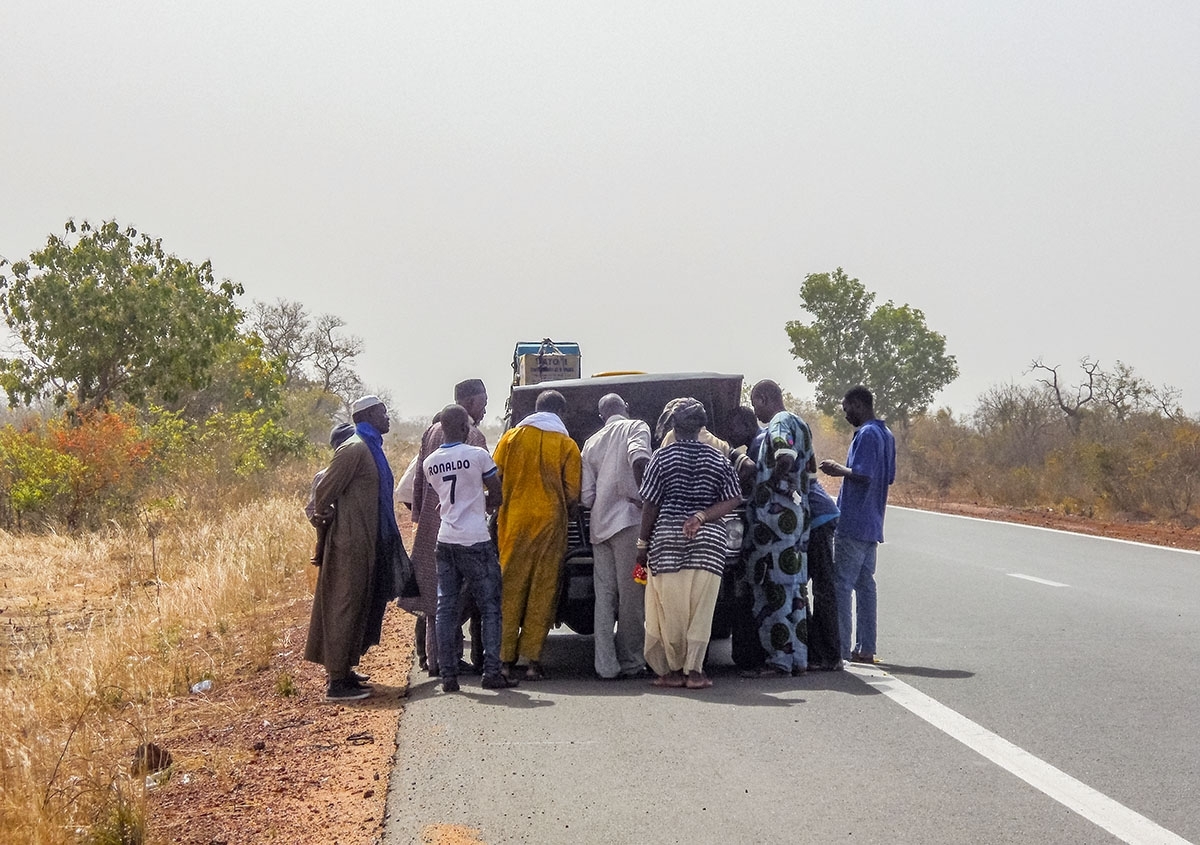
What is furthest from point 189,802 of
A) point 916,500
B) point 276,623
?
point 916,500

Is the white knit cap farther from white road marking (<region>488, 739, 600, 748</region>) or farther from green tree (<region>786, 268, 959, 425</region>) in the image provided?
green tree (<region>786, 268, 959, 425</region>)

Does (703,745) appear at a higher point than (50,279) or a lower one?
lower

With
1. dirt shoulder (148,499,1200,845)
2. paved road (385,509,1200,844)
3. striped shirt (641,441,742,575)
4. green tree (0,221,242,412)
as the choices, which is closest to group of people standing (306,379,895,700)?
striped shirt (641,441,742,575)

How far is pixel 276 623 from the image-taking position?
42.0 feet

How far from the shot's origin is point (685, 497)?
28.5ft

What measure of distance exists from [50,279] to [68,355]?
1778 millimetres

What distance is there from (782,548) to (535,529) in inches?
67.4

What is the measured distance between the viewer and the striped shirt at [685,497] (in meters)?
8.66

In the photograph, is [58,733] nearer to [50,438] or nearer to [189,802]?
[189,802]

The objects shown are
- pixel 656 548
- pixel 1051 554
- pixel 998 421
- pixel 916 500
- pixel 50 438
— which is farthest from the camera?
pixel 998 421

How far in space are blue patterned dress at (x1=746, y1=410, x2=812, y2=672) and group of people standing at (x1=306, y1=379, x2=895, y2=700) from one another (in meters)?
Result: 0.01

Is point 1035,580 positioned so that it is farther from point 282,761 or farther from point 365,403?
point 282,761

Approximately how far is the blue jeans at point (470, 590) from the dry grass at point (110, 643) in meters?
1.84

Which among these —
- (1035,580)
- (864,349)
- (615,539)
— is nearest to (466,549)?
(615,539)
